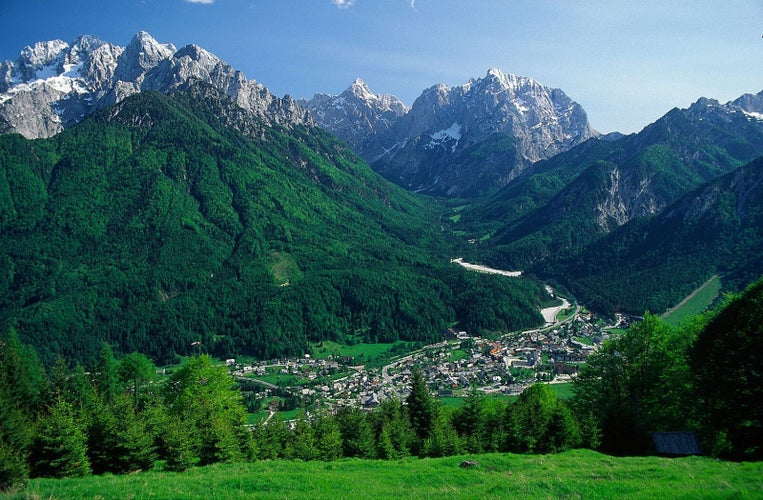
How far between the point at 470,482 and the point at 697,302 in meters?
178

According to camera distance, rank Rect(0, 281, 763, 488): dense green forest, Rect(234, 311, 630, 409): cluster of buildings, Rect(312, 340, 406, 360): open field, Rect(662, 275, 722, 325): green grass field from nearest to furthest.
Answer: Rect(0, 281, 763, 488): dense green forest → Rect(234, 311, 630, 409): cluster of buildings → Rect(312, 340, 406, 360): open field → Rect(662, 275, 722, 325): green grass field

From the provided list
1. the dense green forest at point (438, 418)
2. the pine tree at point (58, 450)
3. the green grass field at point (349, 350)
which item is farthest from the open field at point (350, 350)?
the pine tree at point (58, 450)

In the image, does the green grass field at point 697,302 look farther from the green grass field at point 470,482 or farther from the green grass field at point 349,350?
the green grass field at point 470,482

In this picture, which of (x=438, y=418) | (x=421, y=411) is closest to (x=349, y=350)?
(x=421, y=411)

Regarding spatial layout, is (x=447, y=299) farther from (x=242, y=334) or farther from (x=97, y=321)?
(x=97, y=321)

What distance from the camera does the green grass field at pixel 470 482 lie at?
2006 cm

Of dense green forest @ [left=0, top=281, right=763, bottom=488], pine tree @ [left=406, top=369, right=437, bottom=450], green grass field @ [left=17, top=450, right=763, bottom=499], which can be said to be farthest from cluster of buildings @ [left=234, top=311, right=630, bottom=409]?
green grass field @ [left=17, top=450, right=763, bottom=499]

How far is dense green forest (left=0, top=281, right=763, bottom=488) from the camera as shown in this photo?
3117 centimetres

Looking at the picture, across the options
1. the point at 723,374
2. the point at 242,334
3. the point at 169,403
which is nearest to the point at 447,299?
the point at 242,334

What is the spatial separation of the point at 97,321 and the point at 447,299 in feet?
420

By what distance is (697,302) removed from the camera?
167 m

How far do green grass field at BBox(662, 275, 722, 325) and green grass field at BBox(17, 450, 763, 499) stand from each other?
488 ft

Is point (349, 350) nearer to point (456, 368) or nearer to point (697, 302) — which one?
point (456, 368)

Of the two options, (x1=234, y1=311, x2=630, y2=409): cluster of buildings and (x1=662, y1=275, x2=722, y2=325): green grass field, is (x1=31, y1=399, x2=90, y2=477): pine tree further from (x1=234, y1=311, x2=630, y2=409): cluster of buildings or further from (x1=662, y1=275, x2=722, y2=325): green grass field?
(x1=662, y1=275, x2=722, y2=325): green grass field
